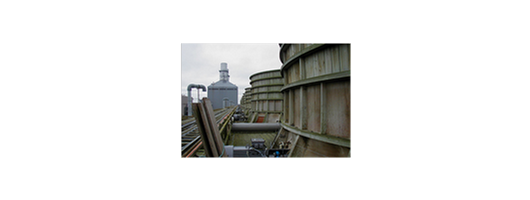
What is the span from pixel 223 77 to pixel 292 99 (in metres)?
33.8

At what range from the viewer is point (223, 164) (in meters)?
1.75

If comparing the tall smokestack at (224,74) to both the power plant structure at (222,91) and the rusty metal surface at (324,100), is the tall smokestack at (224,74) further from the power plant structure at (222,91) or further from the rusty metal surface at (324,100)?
the rusty metal surface at (324,100)

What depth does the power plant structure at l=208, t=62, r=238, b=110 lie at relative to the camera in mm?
35812

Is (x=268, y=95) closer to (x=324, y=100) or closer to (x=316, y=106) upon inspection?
(x=316, y=106)

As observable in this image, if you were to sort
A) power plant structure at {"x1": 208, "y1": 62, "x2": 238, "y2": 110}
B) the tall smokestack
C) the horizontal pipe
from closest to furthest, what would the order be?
the horizontal pipe, power plant structure at {"x1": 208, "y1": 62, "x2": 238, "y2": 110}, the tall smokestack

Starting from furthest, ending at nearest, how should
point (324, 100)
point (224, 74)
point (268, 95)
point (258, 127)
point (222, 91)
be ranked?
point (224, 74) → point (222, 91) → point (268, 95) → point (258, 127) → point (324, 100)

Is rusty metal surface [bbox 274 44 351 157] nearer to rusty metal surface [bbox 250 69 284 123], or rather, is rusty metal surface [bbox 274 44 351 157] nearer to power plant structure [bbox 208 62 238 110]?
rusty metal surface [bbox 250 69 284 123]

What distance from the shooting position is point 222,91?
36.3 metres

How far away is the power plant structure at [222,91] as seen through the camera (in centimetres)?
3581

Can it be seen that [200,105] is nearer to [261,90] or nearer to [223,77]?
[261,90]

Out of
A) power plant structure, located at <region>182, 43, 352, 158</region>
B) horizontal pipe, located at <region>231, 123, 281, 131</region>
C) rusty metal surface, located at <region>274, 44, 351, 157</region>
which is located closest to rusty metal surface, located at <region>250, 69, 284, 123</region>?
horizontal pipe, located at <region>231, 123, 281, 131</region>

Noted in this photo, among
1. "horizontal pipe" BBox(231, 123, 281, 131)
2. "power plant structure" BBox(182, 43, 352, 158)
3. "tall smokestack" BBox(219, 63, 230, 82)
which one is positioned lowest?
"horizontal pipe" BBox(231, 123, 281, 131)

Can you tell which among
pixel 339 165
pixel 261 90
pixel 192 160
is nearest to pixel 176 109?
pixel 192 160

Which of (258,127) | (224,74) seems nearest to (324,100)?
(258,127)
